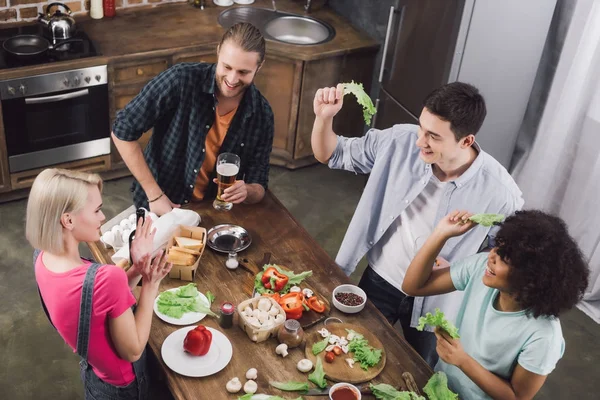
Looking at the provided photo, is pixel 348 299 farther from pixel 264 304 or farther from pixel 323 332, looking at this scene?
pixel 264 304

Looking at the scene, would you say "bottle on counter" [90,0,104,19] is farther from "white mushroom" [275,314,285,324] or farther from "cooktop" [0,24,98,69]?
"white mushroom" [275,314,285,324]

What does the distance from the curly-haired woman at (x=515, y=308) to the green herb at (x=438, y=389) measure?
7cm

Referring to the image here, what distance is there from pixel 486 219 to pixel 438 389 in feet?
2.05

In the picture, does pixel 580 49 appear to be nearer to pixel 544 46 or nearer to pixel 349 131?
pixel 544 46

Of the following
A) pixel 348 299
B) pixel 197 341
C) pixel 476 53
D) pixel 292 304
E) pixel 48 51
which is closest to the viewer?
pixel 197 341

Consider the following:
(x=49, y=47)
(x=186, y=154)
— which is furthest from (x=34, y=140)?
(x=186, y=154)

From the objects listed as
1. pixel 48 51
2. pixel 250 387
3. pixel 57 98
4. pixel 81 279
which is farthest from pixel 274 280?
pixel 48 51

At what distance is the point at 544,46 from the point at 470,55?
581 mm

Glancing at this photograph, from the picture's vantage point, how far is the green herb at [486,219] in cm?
253

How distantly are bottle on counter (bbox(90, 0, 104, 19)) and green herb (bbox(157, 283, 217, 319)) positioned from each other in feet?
9.88

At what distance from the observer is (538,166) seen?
4.84 meters

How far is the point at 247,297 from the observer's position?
2.83 meters

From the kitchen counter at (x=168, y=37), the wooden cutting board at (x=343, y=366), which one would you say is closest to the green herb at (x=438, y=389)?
the wooden cutting board at (x=343, y=366)

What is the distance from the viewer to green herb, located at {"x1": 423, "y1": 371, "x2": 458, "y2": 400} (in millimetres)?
2467
